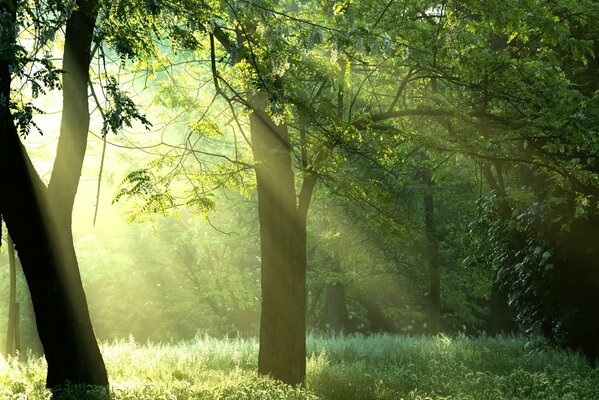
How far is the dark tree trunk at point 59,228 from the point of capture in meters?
8.94

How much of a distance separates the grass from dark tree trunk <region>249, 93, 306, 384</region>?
1.75 feet

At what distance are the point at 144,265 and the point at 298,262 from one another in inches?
1014

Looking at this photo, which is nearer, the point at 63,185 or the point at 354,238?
the point at 63,185

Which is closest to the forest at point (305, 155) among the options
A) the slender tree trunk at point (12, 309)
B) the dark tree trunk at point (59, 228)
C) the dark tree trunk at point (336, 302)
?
the dark tree trunk at point (59, 228)

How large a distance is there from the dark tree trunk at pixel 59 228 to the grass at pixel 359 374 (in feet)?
1.92

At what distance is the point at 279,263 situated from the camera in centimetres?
1214

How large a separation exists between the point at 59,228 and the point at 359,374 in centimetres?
623

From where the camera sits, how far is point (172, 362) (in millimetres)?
14492

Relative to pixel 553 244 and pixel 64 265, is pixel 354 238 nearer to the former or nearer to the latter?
pixel 553 244

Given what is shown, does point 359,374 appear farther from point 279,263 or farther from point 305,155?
point 305,155

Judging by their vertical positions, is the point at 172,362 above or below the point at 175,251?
below

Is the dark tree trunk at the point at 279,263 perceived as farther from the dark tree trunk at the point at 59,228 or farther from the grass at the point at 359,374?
the dark tree trunk at the point at 59,228

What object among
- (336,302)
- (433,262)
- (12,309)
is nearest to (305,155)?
(12,309)

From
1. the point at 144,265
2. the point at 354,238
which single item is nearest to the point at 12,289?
the point at 354,238
